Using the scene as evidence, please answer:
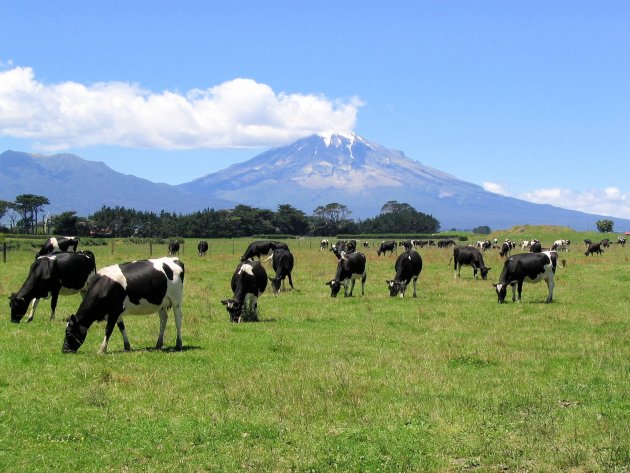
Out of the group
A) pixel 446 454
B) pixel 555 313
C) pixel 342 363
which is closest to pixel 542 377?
pixel 342 363

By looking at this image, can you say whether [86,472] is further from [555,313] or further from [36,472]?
[555,313]

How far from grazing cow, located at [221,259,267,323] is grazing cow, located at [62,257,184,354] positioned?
4297 millimetres

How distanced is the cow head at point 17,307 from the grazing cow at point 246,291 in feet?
17.7

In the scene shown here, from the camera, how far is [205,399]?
1148 cm

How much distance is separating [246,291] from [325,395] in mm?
9733

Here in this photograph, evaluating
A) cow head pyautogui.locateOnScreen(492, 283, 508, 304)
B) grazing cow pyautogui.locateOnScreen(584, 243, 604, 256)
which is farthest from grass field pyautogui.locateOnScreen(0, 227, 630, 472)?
grazing cow pyautogui.locateOnScreen(584, 243, 604, 256)

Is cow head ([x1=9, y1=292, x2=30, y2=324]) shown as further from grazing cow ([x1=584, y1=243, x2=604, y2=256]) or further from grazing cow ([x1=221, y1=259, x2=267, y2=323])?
grazing cow ([x1=584, y1=243, x2=604, y2=256])

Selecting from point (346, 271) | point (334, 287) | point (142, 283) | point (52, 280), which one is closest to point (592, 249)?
point (346, 271)

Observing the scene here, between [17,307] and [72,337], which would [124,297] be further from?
[17,307]

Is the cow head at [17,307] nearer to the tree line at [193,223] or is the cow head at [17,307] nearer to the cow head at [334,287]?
the cow head at [334,287]

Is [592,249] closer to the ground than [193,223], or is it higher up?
closer to the ground

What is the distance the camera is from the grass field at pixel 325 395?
8.83 m

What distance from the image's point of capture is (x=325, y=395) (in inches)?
456

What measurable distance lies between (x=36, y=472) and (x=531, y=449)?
19.8ft
